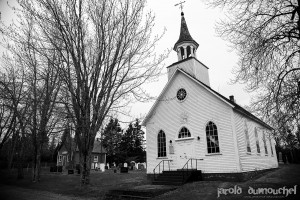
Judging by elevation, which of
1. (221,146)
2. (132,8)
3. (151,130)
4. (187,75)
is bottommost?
(221,146)

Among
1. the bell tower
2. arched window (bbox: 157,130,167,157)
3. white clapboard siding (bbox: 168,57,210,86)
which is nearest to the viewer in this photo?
arched window (bbox: 157,130,167,157)

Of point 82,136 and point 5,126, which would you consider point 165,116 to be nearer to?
point 82,136

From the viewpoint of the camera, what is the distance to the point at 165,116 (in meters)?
17.9

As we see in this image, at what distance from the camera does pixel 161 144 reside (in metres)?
17.7

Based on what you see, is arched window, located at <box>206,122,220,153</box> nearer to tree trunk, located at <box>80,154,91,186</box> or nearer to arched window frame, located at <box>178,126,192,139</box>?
arched window frame, located at <box>178,126,192,139</box>

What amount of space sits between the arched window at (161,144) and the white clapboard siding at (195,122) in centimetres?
28

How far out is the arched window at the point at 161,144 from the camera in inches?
684

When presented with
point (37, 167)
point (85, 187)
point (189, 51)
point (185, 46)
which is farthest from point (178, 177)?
point (37, 167)

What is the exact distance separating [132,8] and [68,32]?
3.75m

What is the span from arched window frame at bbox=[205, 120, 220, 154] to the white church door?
1.24 meters

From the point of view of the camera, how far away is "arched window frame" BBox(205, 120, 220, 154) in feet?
→ 48.6

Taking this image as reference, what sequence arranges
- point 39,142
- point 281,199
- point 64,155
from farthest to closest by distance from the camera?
1. point 64,155
2. point 39,142
3. point 281,199

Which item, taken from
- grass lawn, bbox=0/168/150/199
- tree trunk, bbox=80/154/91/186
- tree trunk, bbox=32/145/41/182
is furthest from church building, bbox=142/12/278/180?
tree trunk, bbox=32/145/41/182

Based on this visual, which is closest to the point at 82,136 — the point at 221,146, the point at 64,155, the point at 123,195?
the point at 123,195
